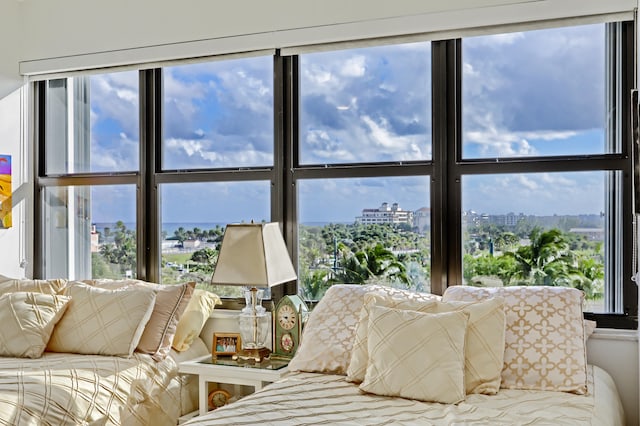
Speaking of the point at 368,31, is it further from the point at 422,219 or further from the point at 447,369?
the point at 447,369

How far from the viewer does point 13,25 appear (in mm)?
4352

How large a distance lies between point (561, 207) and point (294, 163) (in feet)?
4.76

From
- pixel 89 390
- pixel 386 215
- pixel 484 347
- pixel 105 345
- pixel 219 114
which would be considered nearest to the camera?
pixel 484 347

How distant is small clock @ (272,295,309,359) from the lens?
3357 mm

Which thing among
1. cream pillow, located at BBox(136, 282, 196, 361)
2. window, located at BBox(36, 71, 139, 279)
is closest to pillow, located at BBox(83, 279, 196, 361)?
cream pillow, located at BBox(136, 282, 196, 361)

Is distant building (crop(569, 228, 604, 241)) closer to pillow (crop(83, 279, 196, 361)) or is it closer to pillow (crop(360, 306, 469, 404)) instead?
pillow (crop(360, 306, 469, 404))

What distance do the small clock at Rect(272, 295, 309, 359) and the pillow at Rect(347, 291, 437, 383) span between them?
0.55m

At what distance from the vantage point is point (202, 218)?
3.96 meters

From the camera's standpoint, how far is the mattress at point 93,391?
8.43 ft

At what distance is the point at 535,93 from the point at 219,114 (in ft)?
5.91

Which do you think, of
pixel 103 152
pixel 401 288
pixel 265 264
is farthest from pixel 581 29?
pixel 103 152

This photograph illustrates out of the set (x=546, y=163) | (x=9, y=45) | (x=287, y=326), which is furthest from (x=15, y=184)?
(x=546, y=163)

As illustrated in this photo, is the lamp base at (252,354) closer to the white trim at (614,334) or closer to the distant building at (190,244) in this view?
the distant building at (190,244)

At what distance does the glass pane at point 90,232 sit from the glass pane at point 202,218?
0.27m
